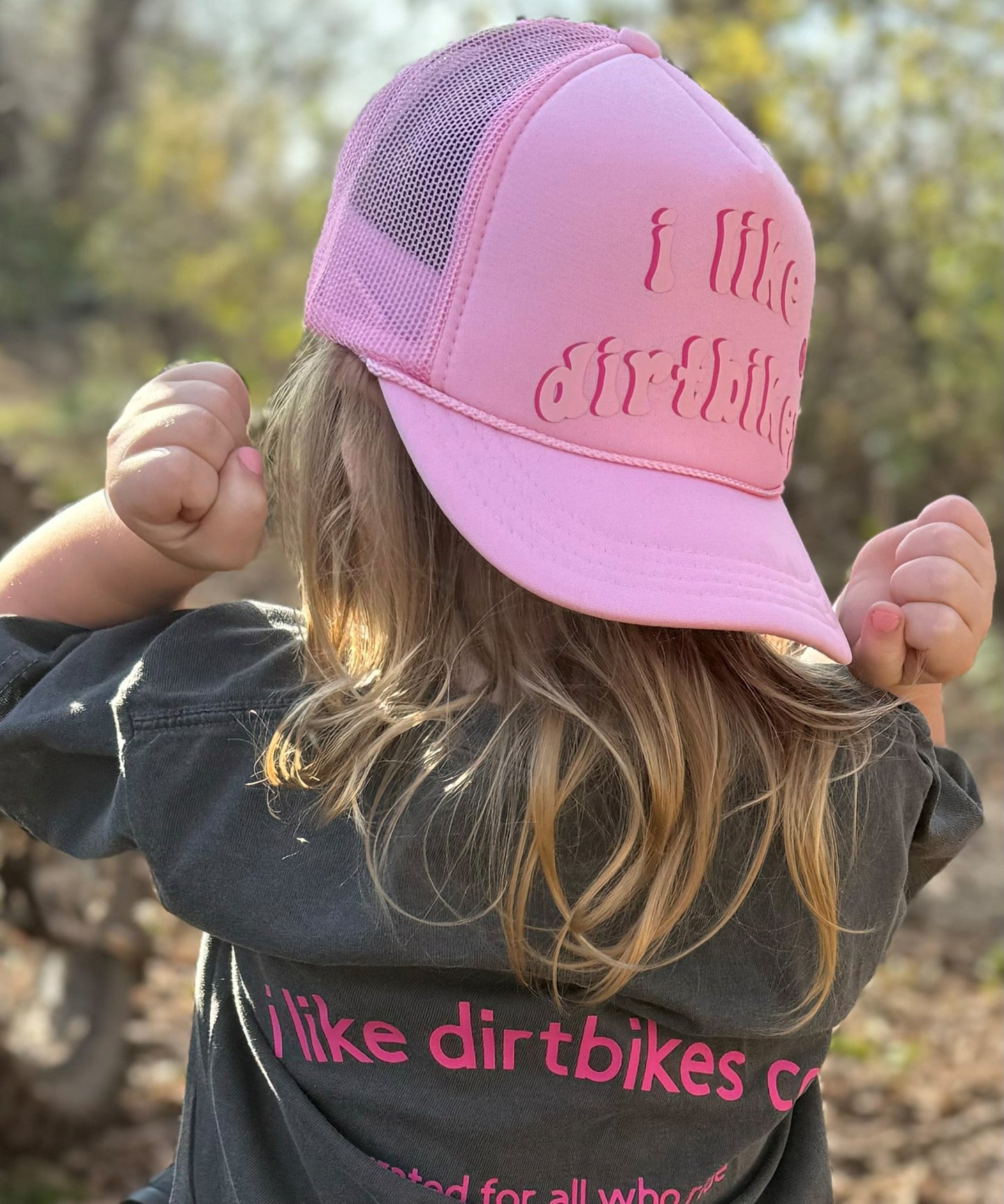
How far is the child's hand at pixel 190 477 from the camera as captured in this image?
46.3 inches

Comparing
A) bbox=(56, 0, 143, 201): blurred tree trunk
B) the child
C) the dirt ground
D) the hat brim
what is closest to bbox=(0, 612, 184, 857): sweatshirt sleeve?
the child

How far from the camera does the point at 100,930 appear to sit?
2.55 metres

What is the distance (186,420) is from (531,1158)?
2.71 ft

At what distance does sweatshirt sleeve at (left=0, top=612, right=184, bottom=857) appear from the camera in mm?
1203

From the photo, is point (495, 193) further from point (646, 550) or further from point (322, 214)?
point (322, 214)

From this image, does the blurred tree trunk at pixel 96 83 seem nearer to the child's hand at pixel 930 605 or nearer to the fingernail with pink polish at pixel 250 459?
the fingernail with pink polish at pixel 250 459

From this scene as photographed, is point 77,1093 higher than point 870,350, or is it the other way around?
point 77,1093

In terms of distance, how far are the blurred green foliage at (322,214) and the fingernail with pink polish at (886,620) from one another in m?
2.35

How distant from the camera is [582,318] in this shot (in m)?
→ 1.17

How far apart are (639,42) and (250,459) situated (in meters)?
0.61

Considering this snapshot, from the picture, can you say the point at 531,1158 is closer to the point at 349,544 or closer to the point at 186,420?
the point at 349,544

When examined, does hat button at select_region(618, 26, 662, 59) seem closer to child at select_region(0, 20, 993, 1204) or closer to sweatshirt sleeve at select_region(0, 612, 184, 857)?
child at select_region(0, 20, 993, 1204)

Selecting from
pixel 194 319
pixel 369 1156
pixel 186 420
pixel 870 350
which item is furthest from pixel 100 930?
pixel 194 319

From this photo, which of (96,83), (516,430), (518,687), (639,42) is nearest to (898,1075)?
(518,687)
